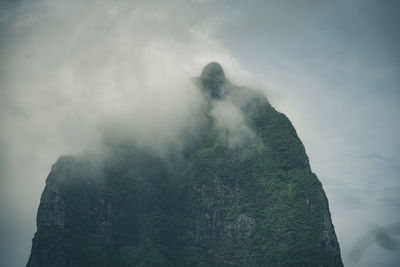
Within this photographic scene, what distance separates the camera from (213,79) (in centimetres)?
11644

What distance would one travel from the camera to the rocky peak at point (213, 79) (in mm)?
115312

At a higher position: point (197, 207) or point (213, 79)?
point (213, 79)

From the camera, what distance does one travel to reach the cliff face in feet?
262

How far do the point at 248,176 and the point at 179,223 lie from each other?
1982cm

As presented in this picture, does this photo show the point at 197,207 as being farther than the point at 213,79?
→ No

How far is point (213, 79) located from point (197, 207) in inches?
1638

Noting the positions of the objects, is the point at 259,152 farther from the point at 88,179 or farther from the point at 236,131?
the point at 88,179

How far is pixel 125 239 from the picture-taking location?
280 feet

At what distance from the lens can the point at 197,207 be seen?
302 ft

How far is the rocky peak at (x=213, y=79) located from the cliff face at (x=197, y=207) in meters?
14.7

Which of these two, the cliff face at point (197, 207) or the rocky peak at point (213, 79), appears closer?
the cliff face at point (197, 207)

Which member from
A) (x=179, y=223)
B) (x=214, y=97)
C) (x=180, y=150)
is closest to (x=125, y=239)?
(x=179, y=223)

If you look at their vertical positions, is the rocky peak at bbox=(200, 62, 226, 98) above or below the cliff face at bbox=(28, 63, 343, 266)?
above

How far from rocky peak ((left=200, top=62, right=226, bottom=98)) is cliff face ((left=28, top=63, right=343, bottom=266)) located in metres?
14.7
